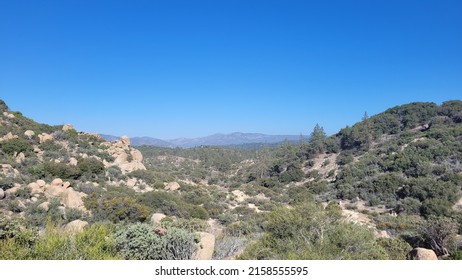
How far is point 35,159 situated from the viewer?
69.4 ft

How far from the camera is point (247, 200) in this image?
2567 centimetres

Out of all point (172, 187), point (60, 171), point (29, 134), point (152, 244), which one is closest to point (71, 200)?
point (60, 171)

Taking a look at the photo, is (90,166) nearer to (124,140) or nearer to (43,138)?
(43,138)

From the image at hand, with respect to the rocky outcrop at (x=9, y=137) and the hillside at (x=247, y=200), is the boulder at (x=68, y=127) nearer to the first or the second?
the hillside at (x=247, y=200)

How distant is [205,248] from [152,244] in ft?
4.97

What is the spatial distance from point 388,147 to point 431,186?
14.6 meters

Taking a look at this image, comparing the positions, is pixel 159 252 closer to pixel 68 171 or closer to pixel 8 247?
pixel 8 247

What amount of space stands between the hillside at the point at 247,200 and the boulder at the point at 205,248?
0.03 m

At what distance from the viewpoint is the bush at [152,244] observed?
23.5ft

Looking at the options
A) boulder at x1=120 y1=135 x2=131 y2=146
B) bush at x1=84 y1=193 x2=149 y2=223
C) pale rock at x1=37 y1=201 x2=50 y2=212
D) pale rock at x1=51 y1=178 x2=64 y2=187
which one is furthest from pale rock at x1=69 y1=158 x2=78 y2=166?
boulder at x1=120 y1=135 x2=131 y2=146

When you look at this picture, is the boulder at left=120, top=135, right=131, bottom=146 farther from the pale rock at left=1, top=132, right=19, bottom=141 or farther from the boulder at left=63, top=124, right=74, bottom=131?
the pale rock at left=1, top=132, right=19, bottom=141

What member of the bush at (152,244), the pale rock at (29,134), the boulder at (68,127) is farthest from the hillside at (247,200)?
the boulder at (68,127)

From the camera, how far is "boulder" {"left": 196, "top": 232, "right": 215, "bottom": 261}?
8.00 metres
